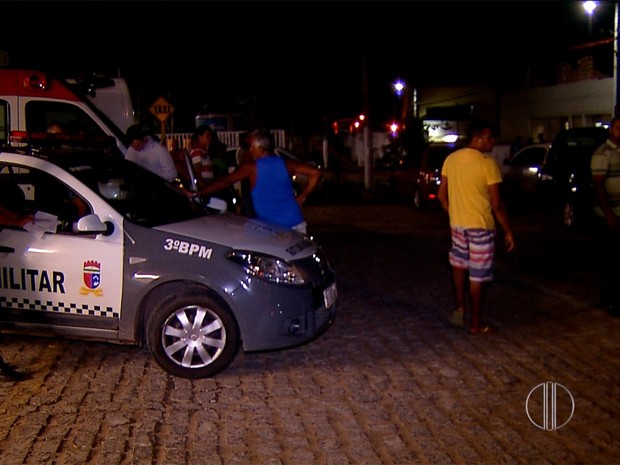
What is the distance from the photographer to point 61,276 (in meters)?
6.91

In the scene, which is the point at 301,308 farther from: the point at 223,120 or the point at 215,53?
the point at 215,53

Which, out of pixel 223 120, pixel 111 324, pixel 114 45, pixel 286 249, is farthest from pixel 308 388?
pixel 223 120

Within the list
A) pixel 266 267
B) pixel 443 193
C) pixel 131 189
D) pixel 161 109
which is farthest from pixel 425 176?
pixel 266 267

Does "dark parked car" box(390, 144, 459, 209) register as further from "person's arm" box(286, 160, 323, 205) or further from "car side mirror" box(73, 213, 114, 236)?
"car side mirror" box(73, 213, 114, 236)

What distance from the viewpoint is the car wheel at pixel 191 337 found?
6.69 m

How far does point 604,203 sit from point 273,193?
122 inches

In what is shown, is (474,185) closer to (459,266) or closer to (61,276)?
(459,266)

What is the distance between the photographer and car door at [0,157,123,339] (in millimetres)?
6828

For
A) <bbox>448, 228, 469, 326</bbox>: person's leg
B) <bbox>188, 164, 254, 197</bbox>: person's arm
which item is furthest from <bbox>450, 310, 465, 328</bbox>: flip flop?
<bbox>188, 164, 254, 197</bbox>: person's arm

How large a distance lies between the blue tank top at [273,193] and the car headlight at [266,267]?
1.42 metres

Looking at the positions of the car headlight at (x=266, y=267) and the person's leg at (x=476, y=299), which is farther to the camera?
the person's leg at (x=476, y=299)

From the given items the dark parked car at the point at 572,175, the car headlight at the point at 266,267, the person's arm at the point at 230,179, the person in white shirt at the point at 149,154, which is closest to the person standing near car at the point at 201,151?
the person in white shirt at the point at 149,154

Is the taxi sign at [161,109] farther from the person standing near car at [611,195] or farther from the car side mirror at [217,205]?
the person standing near car at [611,195]

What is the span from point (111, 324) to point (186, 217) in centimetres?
114
